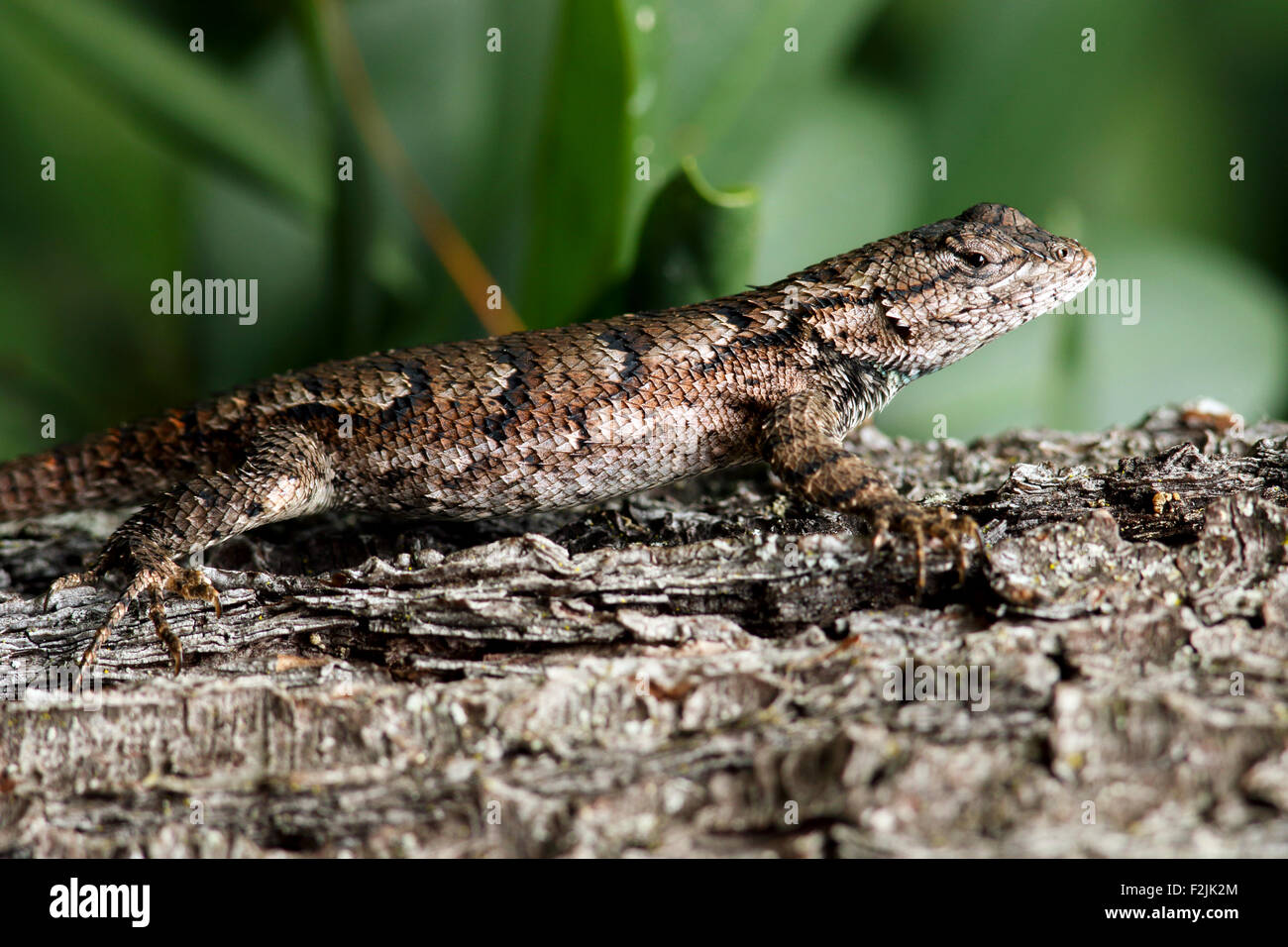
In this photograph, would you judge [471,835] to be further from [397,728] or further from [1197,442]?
[1197,442]

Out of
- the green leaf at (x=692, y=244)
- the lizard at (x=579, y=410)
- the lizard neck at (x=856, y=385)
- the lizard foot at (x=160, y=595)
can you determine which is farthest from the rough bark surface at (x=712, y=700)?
the green leaf at (x=692, y=244)

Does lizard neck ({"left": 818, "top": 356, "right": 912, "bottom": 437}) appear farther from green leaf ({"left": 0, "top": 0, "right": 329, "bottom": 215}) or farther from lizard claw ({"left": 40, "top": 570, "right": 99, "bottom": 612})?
green leaf ({"left": 0, "top": 0, "right": 329, "bottom": 215})

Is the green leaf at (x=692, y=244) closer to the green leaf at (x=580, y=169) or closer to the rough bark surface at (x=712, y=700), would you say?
the green leaf at (x=580, y=169)

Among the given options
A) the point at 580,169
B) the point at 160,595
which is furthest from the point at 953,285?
the point at 160,595

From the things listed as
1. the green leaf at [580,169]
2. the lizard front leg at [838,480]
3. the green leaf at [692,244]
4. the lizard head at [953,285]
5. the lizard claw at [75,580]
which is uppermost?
the green leaf at [580,169]

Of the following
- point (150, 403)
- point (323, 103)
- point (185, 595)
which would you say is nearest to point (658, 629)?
point (185, 595)

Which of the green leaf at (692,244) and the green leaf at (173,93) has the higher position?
the green leaf at (173,93)

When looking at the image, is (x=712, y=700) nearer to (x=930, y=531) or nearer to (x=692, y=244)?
(x=930, y=531)
